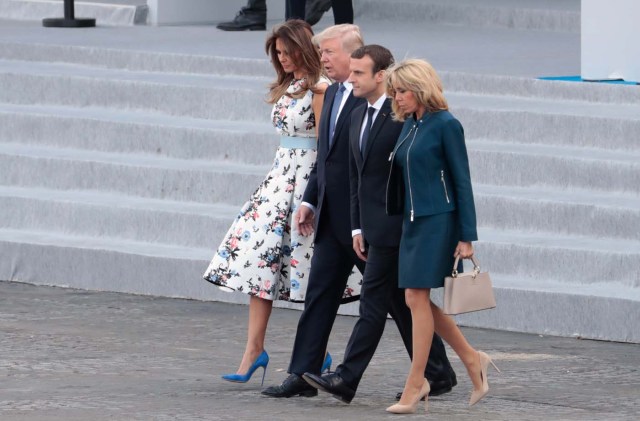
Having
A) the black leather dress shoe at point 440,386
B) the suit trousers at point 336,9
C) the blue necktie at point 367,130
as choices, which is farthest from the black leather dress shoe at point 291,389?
the suit trousers at point 336,9

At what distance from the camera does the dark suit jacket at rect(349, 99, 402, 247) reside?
7.21 m

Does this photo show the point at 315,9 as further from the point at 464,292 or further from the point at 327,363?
the point at 464,292

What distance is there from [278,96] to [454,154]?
111 cm

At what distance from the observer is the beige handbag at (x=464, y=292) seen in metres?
7.03

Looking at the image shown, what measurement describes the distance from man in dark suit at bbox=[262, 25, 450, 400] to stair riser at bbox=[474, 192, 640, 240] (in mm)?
2670

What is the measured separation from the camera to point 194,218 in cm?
1083

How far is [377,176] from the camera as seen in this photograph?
7.21 metres

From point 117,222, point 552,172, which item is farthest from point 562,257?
point 117,222

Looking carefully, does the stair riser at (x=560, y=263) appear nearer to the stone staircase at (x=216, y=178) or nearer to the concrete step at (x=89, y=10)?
the stone staircase at (x=216, y=178)

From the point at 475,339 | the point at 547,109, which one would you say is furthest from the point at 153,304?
the point at 547,109

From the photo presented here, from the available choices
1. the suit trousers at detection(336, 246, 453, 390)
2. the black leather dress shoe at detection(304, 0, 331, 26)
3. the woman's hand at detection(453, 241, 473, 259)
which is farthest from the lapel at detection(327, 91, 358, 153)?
the black leather dress shoe at detection(304, 0, 331, 26)

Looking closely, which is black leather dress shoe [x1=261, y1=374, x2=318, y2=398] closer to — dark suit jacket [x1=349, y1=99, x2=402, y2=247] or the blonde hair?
dark suit jacket [x1=349, y1=99, x2=402, y2=247]

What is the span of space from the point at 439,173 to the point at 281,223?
102cm

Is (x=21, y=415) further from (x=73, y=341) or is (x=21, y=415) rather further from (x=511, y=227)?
(x=511, y=227)
